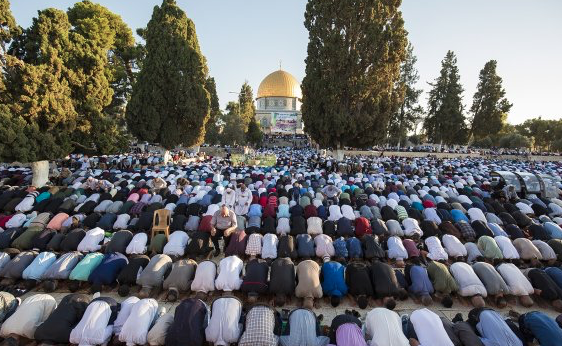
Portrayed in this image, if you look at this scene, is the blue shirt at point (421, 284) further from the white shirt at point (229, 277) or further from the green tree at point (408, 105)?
the green tree at point (408, 105)

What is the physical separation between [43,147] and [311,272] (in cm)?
1151

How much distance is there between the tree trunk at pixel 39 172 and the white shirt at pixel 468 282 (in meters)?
14.4

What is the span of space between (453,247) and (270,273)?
4.10m

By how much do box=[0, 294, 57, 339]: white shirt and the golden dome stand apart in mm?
64378

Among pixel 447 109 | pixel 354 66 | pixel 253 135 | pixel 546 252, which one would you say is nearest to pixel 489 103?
pixel 447 109

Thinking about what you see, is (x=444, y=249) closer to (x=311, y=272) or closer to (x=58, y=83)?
(x=311, y=272)

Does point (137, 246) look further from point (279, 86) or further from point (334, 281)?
point (279, 86)

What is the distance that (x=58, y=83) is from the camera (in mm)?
11914

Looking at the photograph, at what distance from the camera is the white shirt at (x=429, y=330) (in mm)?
3757

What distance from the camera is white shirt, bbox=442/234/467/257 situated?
659 centimetres

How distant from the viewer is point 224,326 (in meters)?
4.05

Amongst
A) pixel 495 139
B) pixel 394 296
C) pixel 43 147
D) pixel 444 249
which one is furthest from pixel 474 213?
pixel 495 139

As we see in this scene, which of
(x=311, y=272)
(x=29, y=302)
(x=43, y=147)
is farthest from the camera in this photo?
(x=43, y=147)

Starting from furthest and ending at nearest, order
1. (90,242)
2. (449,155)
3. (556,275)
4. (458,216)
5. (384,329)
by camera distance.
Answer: (449,155), (458,216), (90,242), (556,275), (384,329)
